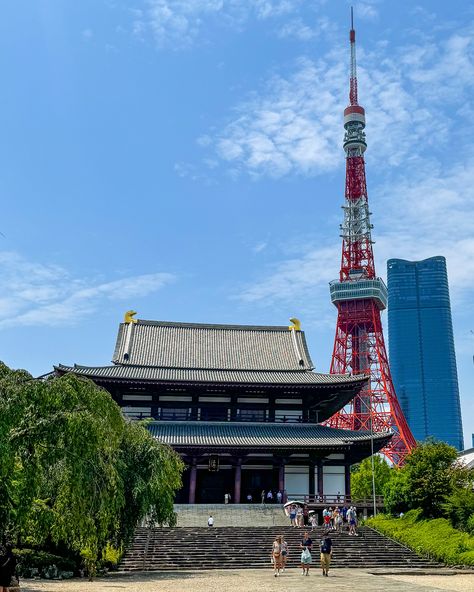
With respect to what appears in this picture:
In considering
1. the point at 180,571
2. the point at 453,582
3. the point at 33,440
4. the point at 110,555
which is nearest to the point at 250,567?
the point at 180,571

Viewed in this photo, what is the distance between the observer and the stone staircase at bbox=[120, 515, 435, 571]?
84.8 ft

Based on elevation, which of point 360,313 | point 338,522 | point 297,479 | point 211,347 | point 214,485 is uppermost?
point 360,313

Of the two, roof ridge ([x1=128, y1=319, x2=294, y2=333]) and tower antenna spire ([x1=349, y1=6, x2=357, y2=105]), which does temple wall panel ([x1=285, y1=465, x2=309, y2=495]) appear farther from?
tower antenna spire ([x1=349, y1=6, x2=357, y2=105])

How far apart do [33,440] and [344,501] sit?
25745 mm

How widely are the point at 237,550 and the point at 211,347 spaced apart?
21281 millimetres

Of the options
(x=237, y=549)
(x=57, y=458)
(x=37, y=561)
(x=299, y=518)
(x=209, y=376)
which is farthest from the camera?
(x=209, y=376)

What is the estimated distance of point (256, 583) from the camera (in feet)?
62.4

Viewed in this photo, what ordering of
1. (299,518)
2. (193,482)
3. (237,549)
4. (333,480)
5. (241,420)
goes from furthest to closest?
(241,420) → (333,480) → (193,482) → (299,518) → (237,549)

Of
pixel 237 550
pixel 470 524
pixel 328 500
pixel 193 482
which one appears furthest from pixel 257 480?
pixel 470 524

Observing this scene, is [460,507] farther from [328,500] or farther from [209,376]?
[209,376]

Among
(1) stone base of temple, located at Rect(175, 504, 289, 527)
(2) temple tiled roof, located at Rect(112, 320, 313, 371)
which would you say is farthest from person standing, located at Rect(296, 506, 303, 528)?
(2) temple tiled roof, located at Rect(112, 320, 313, 371)

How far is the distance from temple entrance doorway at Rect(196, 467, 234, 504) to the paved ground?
1558 cm

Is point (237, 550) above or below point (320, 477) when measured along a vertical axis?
below

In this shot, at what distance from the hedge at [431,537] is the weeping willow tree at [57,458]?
15329 millimetres
